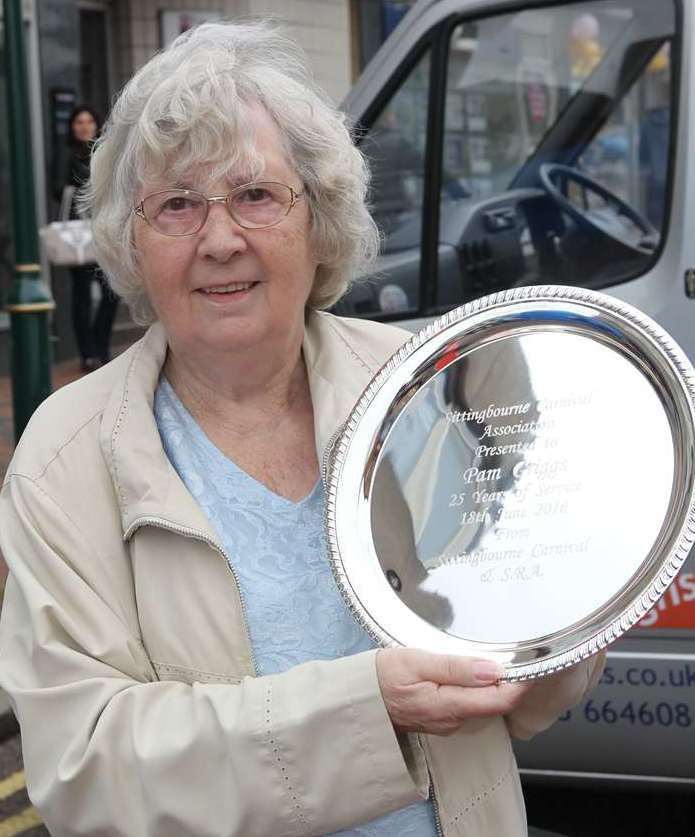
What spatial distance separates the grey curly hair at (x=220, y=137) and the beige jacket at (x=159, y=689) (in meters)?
0.24

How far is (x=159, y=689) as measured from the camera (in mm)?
1747

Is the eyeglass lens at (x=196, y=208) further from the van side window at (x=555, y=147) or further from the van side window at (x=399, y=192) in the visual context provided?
the van side window at (x=399, y=192)

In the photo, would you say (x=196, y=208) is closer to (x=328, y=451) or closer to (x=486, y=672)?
(x=328, y=451)

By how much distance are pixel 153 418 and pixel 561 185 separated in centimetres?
262

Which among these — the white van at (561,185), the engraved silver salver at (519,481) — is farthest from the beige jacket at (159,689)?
the white van at (561,185)

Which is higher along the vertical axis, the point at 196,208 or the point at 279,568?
the point at 196,208

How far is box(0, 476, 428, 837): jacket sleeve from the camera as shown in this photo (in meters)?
1.66

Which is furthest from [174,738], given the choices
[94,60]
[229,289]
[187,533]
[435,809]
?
[94,60]

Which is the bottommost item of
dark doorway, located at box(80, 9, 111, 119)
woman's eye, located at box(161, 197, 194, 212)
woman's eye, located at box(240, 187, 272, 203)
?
woman's eye, located at box(161, 197, 194, 212)

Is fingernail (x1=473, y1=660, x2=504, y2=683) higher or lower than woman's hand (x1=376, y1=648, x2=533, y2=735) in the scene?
higher

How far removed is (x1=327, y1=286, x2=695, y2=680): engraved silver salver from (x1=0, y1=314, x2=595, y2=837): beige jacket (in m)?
0.13

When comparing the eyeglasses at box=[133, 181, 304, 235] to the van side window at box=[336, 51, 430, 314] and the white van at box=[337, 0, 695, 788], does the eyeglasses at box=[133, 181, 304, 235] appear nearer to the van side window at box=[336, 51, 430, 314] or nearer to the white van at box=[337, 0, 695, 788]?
the white van at box=[337, 0, 695, 788]

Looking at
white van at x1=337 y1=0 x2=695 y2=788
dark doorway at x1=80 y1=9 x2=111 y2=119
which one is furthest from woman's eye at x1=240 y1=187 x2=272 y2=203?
dark doorway at x1=80 y1=9 x2=111 y2=119

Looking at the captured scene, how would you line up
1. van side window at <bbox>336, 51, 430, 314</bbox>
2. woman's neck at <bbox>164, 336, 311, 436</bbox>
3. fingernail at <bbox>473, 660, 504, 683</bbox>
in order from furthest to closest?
van side window at <bbox>336, 51, 430, 314</bbox> < woman's neck at <bbox>164, 336, 311, 436</bbox> < fingernail at <bbox>473, 660, 504, 683</bbox>
